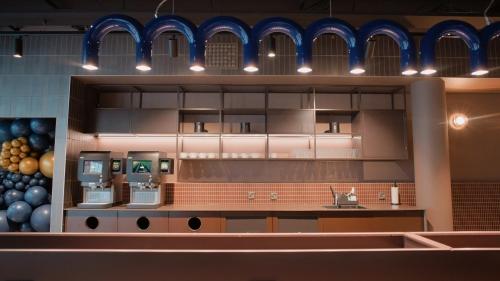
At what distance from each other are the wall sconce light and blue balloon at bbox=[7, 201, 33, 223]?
6474mm

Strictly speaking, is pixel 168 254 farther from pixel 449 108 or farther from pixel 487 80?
pixel 449 108

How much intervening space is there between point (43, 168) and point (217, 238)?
141 inches

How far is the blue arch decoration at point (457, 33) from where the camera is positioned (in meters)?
2.35

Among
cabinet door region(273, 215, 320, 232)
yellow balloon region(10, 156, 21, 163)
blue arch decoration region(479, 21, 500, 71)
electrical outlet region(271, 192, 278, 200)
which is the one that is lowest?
cabinet door region(273, 215, 320, 232)

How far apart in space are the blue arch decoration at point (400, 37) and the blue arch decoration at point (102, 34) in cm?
152

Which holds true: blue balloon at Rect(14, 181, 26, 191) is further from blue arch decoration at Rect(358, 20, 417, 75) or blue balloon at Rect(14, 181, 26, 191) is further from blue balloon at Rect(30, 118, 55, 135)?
blue arch decoration at Rect(358, 20, 417, 75)

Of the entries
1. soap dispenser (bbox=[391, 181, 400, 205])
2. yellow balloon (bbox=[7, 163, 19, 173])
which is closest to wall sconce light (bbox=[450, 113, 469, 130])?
soap dispenser (bbox=[391, 181, 400, 205])

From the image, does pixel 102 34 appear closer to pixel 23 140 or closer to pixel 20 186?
pixel 23 140

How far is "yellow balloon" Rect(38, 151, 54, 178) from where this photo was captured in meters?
4.59

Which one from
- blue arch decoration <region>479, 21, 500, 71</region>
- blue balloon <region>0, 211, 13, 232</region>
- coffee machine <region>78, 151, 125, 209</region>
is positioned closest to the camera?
blue arch decoration <region>479, 21, 500, 71</region>

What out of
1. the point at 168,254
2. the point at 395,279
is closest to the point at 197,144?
the point at 168,254

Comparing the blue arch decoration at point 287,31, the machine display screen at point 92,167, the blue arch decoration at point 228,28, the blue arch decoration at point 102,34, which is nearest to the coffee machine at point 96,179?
the machine display screen at point 92,167

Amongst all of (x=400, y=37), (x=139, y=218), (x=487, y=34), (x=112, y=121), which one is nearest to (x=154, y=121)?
(x=112, y=121)

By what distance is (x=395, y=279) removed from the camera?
1753 millimetres
